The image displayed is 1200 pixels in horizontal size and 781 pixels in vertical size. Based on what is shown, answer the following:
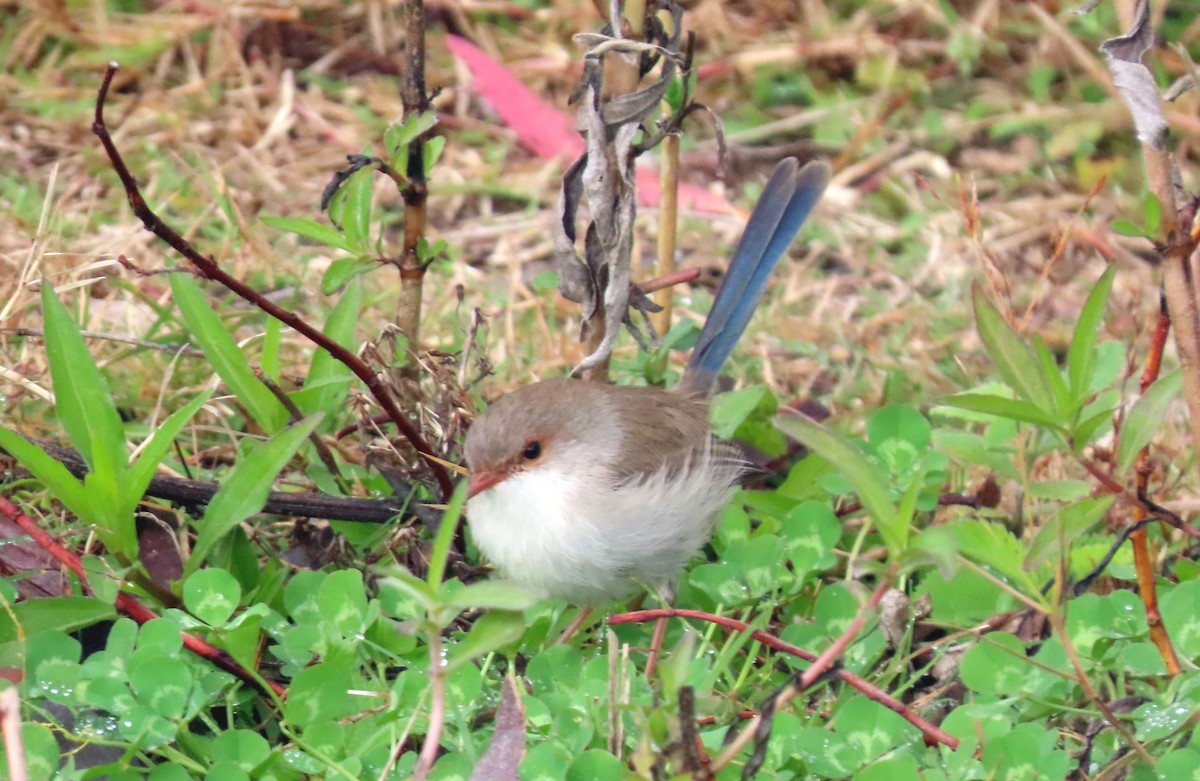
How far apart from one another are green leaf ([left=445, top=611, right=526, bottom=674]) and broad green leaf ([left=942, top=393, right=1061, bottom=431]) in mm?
893

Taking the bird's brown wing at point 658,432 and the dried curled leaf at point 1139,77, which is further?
the bird's brown wing at point 658,432

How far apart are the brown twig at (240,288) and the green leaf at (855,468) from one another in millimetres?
1297

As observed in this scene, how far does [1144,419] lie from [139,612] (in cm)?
201

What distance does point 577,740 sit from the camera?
8.43 feet

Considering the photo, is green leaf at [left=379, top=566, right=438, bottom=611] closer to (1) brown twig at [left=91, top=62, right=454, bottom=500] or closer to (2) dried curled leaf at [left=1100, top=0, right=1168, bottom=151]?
(1) brown twig at [left=91, top=62, right=454, bottom=500]

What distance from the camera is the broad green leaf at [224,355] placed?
3258mm

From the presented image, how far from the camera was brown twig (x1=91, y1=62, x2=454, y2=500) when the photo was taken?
2672 mm

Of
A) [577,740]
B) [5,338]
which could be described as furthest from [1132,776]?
[5,338]

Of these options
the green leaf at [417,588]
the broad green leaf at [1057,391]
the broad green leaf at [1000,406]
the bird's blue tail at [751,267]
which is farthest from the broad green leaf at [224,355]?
the broad green leaf at [1057,391]

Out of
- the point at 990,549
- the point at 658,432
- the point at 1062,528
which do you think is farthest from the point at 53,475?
the point at 1062,528

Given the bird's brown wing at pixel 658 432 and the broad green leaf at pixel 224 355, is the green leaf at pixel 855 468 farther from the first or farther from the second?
the broad green leaf at pixel 224 355

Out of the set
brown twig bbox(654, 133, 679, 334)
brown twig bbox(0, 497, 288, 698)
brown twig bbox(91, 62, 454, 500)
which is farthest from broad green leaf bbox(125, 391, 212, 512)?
brown twig bbox(654, 133, 679, 334)

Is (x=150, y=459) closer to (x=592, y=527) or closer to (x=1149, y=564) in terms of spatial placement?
(x=592, y=527)

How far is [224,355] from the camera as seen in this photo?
329 cm
